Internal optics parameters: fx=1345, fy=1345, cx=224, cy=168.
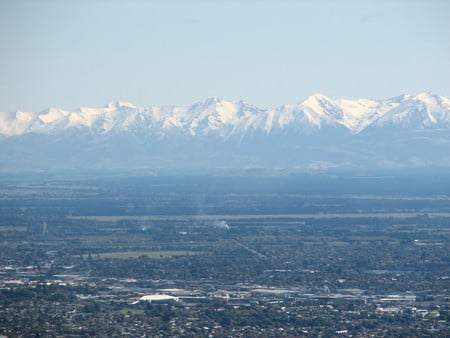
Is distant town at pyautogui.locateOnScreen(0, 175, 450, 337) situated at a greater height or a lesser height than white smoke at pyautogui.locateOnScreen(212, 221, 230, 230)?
lesser

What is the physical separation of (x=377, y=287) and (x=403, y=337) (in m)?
17.1

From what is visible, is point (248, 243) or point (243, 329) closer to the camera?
point (243, 329)

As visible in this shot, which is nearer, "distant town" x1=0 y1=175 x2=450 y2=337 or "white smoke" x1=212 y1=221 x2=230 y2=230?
"distant town" x1=0 y1=175 x2=450 y2=337

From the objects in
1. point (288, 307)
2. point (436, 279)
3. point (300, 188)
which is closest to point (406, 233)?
point (436, 279)

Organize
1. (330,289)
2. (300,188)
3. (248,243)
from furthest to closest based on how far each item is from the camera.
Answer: (300,188) → (248,243) → (330,289)

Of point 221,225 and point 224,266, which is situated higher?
point 221,225

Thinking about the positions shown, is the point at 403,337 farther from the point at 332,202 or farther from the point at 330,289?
the point at 332,202

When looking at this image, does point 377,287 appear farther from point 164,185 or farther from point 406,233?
point 164,185

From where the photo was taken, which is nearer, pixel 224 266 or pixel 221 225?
pixel 224 266

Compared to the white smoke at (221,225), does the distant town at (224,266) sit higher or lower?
lower

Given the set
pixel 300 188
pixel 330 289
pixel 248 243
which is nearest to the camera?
pixel 330 289

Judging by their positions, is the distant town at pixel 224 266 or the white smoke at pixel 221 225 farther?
the white smoke at pixel 221 225

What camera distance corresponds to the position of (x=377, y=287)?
263 feet

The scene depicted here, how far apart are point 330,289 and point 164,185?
105 m
